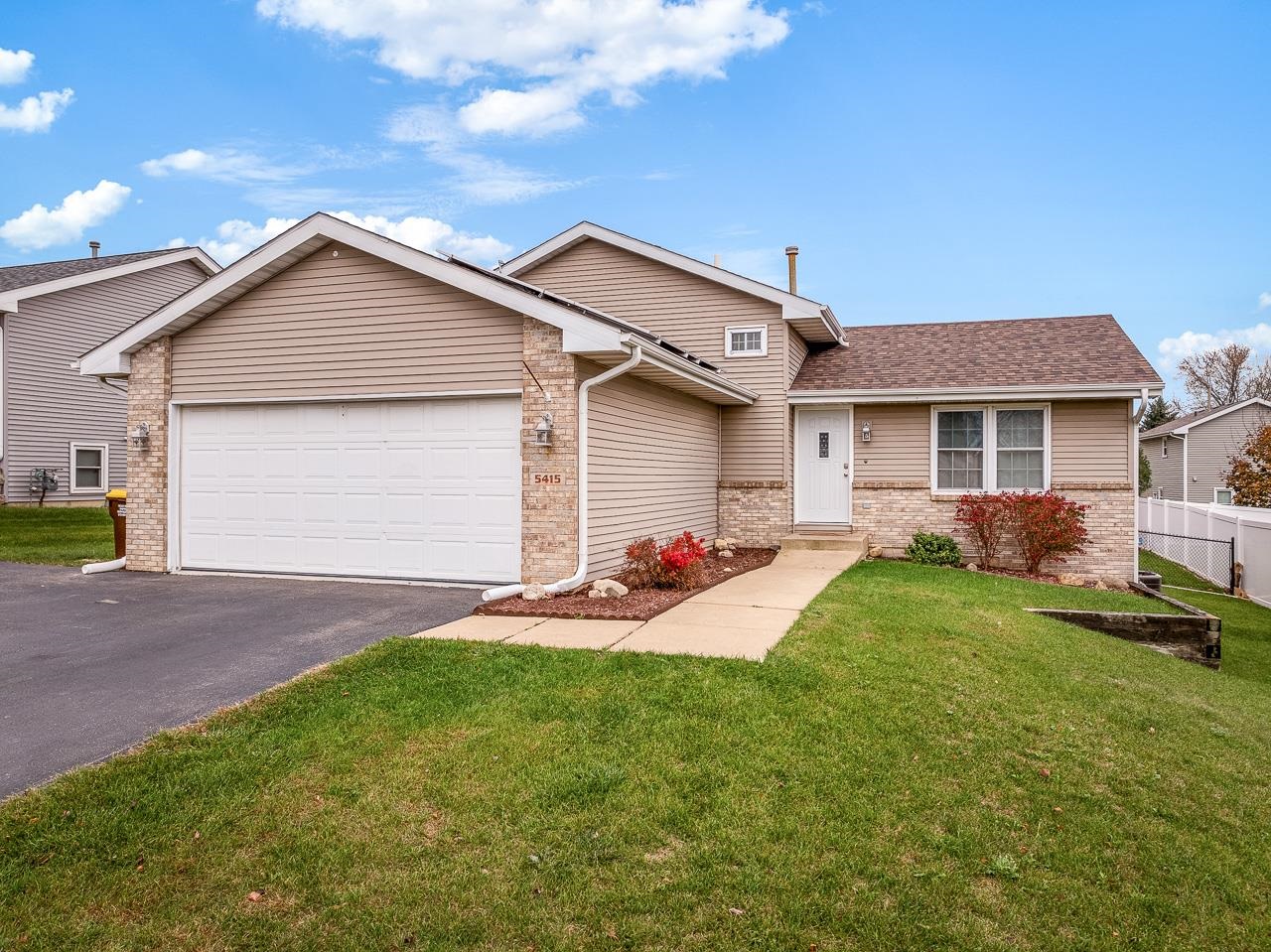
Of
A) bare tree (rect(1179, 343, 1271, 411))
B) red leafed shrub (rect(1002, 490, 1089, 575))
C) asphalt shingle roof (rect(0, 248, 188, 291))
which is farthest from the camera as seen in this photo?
bare tree (rect(1179, 343, 1271, 411))

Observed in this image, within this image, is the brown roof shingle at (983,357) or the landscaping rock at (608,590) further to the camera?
the brown roof shingle at (983,357)

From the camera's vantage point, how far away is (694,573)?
9805 mm

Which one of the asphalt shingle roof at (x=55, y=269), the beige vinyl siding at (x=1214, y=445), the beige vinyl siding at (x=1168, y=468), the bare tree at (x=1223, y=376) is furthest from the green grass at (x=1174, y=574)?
the bare tree at (x=1223, y=376)

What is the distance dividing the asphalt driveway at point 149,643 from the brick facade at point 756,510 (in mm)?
6587

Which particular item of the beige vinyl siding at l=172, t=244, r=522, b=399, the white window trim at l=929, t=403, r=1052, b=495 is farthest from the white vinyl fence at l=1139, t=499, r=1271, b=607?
the beige vinyl siding at l=172, t=244, r=522, b=399

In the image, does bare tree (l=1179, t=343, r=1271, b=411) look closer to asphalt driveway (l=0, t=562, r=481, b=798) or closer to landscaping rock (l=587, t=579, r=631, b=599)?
landscaping rock (l=587, t=579, r=631, b=599)

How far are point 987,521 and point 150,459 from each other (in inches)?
499

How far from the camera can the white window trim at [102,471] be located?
1989 centimetres

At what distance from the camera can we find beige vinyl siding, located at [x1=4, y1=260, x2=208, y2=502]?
60.5 feet

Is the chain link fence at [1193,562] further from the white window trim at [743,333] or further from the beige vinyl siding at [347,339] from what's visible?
the beige vinyl siding at [347,339]

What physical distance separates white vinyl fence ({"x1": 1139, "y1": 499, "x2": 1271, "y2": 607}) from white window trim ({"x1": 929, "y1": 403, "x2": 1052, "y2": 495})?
395 centimetres

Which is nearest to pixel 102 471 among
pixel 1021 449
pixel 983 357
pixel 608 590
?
pixel 608 590

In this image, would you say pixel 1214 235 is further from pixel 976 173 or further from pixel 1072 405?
pixel 1072 405

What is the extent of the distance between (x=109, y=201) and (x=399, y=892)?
116 ft
